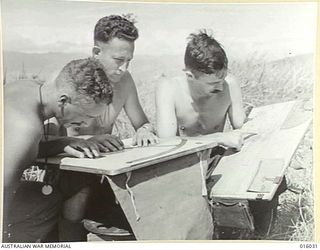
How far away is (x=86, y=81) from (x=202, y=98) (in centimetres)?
13

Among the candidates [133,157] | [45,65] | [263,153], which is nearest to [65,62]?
[45,65]

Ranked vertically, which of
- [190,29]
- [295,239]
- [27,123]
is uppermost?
[190,29]

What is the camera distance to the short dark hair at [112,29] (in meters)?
0.70

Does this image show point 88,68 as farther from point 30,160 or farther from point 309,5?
point 309,5

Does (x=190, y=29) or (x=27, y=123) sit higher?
(x=190, y=29)

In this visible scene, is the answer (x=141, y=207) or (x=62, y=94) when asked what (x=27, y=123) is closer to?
(x=62, y=94)

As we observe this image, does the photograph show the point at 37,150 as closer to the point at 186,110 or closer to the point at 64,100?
the point at 64,100

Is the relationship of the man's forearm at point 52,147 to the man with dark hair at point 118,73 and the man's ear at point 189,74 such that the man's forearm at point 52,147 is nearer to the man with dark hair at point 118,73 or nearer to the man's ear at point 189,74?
the man with dark hair at point 118,73

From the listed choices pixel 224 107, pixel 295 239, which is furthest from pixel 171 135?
pixel 295 239

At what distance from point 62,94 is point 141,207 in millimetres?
146

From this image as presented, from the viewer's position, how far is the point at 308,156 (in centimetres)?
70

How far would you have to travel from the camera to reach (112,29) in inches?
27.4

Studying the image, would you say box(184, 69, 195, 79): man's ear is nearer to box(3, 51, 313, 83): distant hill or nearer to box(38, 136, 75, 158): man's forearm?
box(3, 51, 313, 83): distant hill

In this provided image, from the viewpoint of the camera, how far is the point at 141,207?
683 mm
